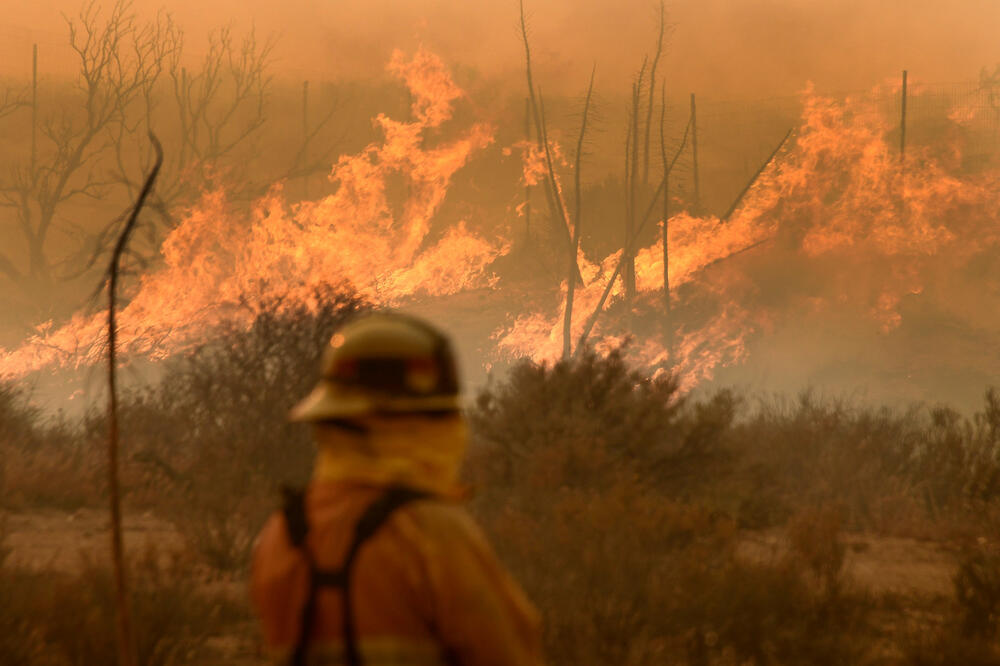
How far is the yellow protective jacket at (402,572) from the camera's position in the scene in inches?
64.2

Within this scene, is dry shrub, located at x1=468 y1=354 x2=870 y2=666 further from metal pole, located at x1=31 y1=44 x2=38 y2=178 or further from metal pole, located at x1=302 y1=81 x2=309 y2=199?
metal pole, located at x1=31 y1=44 x2=38 y2=178

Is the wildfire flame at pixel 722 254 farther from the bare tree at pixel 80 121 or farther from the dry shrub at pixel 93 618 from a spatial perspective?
the dry shrub at pixel 93 618

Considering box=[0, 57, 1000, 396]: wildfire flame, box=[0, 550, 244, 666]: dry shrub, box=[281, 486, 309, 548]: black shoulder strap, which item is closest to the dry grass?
box=[0, 550, 244, 666]: dry shrub

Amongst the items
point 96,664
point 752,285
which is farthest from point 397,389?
point 752,285

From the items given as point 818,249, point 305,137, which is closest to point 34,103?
point 305,137

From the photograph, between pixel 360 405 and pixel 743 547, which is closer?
pixel 360 405

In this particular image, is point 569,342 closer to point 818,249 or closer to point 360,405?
point 818,249

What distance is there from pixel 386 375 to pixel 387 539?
28 centimetres

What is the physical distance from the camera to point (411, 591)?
5.36ft

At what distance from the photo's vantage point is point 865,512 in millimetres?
11867

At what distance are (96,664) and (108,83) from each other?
3204 centimetres

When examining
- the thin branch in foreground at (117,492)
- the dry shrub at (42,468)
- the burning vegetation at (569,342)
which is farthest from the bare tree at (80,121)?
the thin branch in foreground at (117,492)

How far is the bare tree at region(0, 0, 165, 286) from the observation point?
3200cm

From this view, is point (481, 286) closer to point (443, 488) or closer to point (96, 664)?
point (96, 664)
